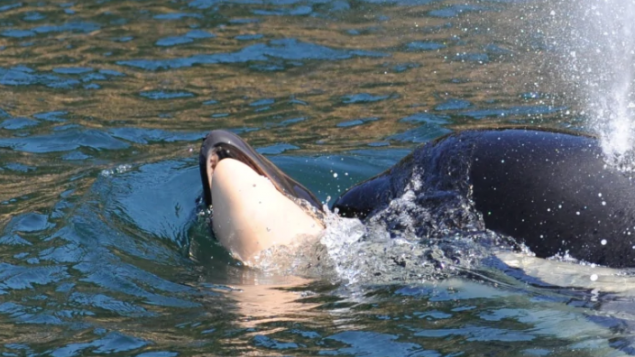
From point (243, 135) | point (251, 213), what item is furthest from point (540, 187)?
point (243, 135)

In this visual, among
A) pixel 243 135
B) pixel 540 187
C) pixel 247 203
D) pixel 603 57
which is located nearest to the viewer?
pixel 540 187

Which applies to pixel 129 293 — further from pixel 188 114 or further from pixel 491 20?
pixel 491 20

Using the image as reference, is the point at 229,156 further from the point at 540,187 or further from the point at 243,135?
the point at 243,135

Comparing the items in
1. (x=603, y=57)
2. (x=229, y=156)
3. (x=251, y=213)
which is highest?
(x=603, y=57)

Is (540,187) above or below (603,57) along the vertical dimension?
below

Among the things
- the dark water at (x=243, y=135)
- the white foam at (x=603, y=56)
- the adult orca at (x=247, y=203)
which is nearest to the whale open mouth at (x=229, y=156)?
the adult orca at (x=247, y=203)

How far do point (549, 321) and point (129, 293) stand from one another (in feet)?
7.34

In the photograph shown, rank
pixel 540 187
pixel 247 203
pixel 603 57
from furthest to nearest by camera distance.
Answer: pixel 603 57
pixel 247 203
pixel 540 187

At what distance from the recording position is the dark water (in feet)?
17.0

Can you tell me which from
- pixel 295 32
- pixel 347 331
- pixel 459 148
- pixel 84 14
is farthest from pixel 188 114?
pixel 347 331

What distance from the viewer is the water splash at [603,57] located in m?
8.60

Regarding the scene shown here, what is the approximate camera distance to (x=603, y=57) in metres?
10.2

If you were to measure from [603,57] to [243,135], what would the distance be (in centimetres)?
366

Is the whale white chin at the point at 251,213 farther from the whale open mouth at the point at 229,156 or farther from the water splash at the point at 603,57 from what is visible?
the water splash at the point at 603,57
